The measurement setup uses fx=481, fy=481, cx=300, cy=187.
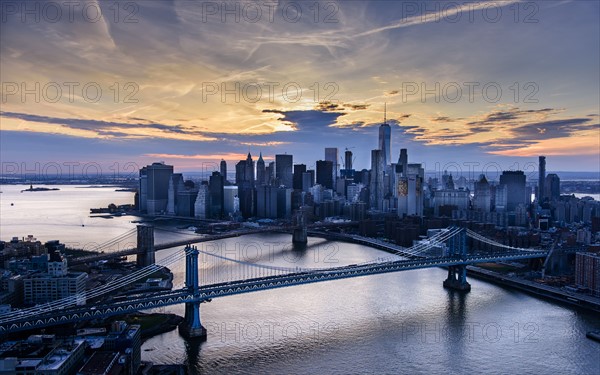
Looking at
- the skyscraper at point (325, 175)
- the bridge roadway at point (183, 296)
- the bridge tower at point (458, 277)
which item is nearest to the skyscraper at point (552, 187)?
the skyscraper at point (325, 175)

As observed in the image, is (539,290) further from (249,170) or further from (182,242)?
(249,170)

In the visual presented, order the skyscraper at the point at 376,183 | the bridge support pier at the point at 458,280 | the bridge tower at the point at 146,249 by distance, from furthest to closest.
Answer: the skyscraper at the point at 376,183 < the bridge tower at the point at 146,249 < the bridge support pier at the point at 458,280

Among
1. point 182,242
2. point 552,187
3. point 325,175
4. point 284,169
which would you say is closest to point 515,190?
point 552,187

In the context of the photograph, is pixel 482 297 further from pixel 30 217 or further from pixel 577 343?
pixel 30 217

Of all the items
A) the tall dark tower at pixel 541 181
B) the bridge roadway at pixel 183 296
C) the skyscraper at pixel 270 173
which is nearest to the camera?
the bridge roadway at pixel 183 296

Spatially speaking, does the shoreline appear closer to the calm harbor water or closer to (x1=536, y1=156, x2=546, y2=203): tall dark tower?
the calm harbor water

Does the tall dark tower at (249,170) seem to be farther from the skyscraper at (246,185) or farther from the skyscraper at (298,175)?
the skyscraper at (298,175)
